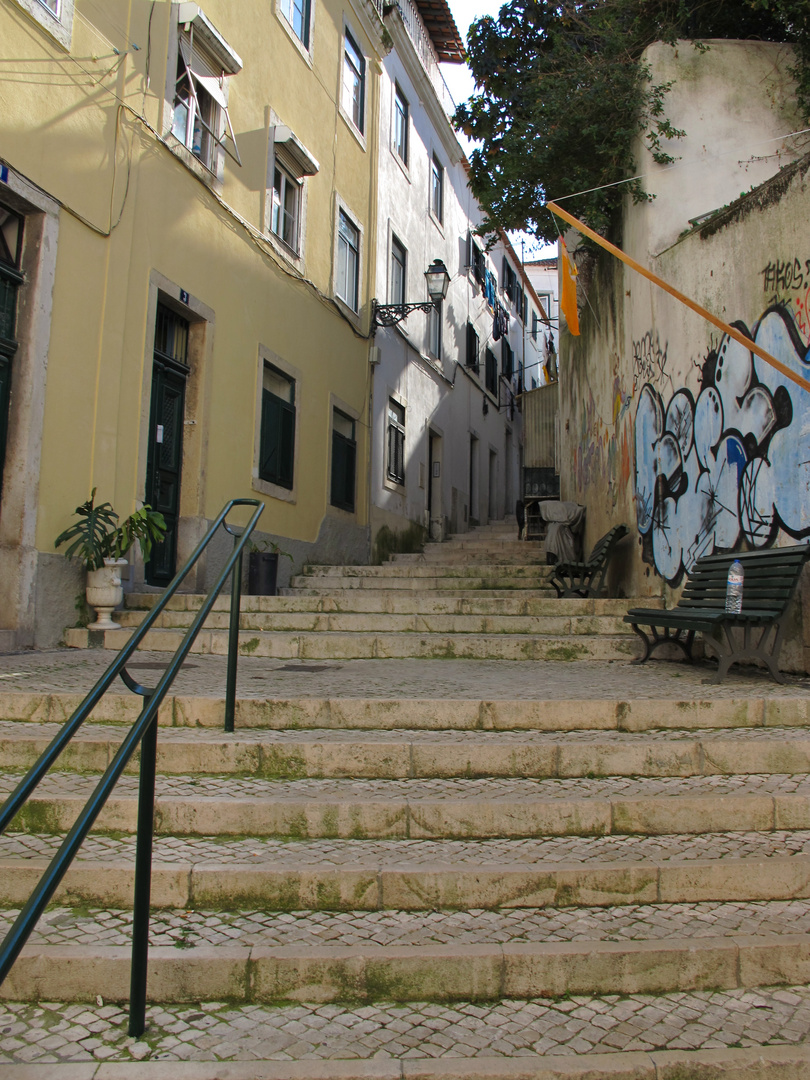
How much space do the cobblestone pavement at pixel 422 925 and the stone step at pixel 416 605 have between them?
4.48 m

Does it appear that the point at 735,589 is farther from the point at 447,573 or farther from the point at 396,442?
the point at 396,442

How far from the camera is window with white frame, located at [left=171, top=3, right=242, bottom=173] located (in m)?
8.42

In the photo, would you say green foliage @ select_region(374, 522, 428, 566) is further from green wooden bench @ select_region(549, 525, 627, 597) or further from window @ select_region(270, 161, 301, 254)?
green wooden bench @ select_region(549, 525, 627, 597)

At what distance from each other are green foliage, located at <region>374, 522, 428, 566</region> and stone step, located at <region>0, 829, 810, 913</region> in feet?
34.8

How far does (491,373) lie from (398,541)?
33.0 feet

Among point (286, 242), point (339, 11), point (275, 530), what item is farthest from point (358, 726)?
point (339, 11)

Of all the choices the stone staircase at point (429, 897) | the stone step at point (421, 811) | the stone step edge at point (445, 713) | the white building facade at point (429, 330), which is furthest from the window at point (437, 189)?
the stone step at point (421, 811)

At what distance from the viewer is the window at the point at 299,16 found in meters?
11.0

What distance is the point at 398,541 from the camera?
49.6ft

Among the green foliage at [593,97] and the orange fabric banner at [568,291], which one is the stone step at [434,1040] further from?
the green foliage at [593,97]

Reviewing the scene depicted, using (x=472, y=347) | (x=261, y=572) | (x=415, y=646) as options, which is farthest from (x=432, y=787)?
(x=472, y=347)

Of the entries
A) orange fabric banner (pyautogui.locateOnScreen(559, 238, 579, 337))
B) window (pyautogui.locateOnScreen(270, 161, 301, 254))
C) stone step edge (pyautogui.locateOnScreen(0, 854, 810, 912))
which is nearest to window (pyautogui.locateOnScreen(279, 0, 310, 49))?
window (pyautogui.locateOnScreen(270, 161, 301, 254))

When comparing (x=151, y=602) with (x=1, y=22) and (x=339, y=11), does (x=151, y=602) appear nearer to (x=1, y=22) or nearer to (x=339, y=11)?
(x=1, y=22)

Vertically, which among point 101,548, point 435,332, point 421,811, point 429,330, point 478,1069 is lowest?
point 478,1069
